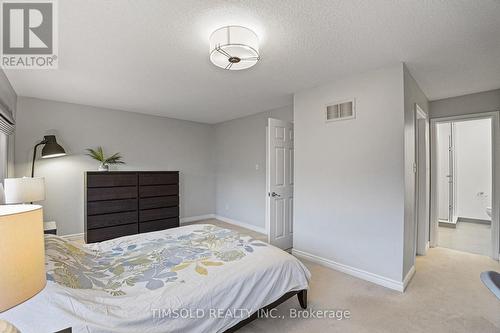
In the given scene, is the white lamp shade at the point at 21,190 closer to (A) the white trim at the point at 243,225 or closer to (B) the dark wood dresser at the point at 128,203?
(B) the dark wood dresser at the point at 128,203

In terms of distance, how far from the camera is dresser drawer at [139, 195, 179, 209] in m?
4.12

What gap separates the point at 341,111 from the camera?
9.47 feet

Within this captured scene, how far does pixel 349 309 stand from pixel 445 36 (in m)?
2.54

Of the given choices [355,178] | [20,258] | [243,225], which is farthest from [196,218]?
[20,258]

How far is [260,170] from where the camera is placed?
15.7 ft

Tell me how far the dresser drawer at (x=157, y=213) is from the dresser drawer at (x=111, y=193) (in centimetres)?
37

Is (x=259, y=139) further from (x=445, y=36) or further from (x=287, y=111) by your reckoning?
(x=445, y=36)

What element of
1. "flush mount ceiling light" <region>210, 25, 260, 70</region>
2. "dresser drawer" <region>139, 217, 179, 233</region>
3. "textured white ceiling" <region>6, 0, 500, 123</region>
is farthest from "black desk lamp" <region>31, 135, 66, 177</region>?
"flush mount ceiling light" <region>210, 25, 260, 70</region>

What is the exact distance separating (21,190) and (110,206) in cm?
150

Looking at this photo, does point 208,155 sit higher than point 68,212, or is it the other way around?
point 208,155

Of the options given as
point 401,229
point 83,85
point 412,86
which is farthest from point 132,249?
point 412,86

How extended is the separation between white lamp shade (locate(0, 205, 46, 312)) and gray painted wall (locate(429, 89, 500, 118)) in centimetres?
484

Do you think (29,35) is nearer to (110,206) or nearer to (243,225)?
(110,206)

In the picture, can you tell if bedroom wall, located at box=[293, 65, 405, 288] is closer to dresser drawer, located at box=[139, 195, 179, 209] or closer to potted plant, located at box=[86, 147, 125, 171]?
dresser drawer, located at box=[139, 195, 179, 209]
